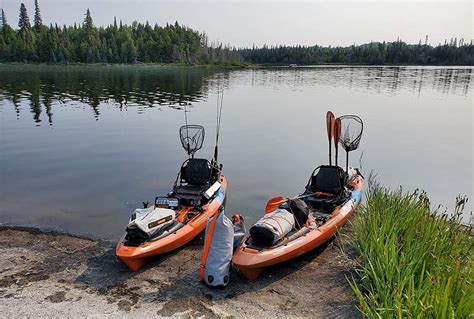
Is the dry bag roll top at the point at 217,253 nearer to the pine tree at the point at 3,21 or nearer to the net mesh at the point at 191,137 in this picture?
the net mesh at the point at 191,137

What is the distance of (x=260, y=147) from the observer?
1669cm

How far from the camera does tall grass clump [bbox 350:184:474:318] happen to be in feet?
11.8

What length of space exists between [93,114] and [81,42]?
94980 mm

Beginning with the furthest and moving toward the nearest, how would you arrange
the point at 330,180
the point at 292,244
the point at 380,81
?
the point at 380,81 < the point at 330,180 < the point at 292,244

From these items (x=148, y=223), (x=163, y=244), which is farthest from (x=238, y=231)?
(x=148, y=223)

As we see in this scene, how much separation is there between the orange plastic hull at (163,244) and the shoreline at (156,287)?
21 cm

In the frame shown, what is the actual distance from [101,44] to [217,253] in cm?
11285

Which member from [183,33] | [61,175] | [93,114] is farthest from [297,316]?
[183,33]

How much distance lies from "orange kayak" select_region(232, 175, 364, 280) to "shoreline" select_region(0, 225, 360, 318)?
0.28 metres

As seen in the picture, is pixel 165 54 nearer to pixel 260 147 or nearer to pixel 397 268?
pixel 260 147

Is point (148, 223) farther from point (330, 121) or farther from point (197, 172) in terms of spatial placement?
point (330, 121)

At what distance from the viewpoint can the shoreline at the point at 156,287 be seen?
5223mm

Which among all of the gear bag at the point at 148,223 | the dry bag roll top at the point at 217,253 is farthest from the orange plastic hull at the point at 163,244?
the dry bag roll top at the point at 217,253

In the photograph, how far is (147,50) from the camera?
113m
